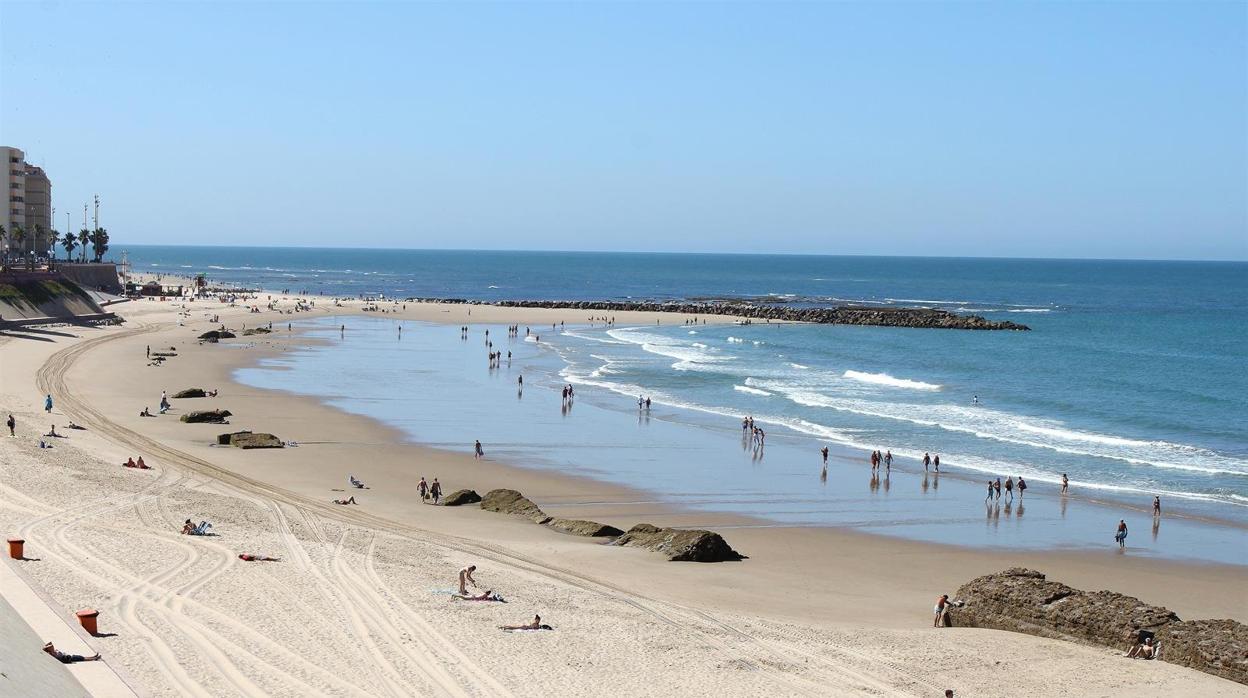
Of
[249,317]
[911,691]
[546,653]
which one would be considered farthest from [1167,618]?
[249,317]

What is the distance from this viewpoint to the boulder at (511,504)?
2581 centimetres

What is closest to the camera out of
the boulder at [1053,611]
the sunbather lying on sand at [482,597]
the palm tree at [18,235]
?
the boulder at [1053,611]

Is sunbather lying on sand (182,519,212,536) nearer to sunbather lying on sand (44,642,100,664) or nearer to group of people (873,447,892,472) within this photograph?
sunbather lying on sand (44,642,100,664)

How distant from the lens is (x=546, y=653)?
1534cm

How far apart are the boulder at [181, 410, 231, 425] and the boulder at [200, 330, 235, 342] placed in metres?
32.5

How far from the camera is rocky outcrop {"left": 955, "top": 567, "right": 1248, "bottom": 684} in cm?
1573

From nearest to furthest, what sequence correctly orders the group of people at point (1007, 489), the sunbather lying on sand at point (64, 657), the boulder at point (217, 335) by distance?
1. the sunbather lying on sand at point (64, 657)
2. the group of people at point (1007, 489)
3. the boulder at point (217, 335)

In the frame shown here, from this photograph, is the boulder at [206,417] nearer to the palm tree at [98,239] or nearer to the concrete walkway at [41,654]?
the concrete walkway at [41,654]

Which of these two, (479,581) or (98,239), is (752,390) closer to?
(479,581)

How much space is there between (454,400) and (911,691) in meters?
33.1

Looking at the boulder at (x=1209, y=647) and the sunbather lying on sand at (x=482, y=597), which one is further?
the sunbather lying on sand at (x=482, y=597)

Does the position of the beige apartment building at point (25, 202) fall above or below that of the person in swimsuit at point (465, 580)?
above

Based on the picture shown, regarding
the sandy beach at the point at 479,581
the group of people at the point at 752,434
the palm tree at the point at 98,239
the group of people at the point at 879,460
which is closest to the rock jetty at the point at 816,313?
the palm tree at the point at 98,239

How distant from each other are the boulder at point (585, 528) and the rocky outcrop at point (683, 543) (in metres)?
0.54
